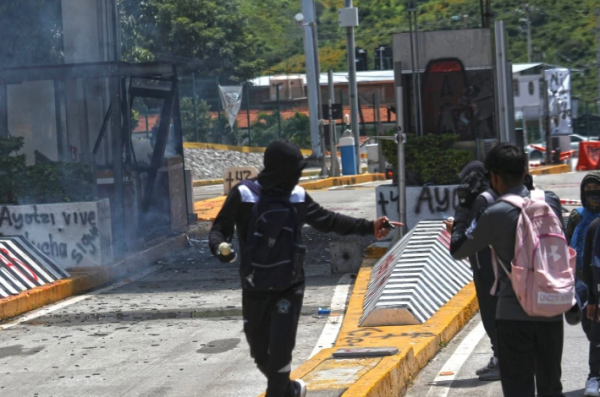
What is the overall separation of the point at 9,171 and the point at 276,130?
3252cm

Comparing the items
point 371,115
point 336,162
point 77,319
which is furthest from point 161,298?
point 371,115

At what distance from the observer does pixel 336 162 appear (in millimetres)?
32594

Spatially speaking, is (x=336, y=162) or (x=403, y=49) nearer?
(x=403, y=49)

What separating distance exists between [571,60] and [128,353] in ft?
239

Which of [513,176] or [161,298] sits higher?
[513,176]

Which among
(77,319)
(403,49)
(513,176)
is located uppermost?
(403,49)

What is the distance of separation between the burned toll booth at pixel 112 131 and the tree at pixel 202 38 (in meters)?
34.1

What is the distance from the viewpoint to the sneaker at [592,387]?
22.0ft

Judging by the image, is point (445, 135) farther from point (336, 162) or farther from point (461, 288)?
point (336, 162)

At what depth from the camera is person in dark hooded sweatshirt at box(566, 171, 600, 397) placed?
6719 millimetres

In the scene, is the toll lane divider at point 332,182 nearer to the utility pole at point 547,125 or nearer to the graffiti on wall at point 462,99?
the utility pole at point 547,125

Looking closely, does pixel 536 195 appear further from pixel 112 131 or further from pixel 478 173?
pixel 112 131

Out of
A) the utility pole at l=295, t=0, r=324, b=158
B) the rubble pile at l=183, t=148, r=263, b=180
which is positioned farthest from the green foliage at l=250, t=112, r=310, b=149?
the utility pole at l=295, t=0, r=324, b=158

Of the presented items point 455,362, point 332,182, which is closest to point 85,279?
point 455,362
